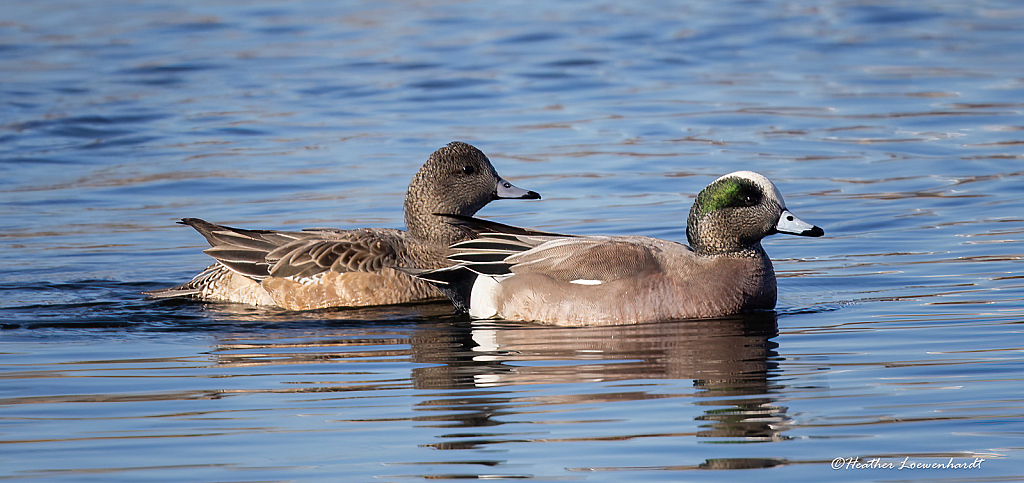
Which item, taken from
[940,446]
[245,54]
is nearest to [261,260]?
[940,446]

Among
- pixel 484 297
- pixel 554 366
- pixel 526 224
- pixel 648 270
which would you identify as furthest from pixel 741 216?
pixel 526 224

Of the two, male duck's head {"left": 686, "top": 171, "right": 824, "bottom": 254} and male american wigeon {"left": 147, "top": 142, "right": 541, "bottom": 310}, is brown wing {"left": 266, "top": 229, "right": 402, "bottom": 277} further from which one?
male duck's head {"left": 686, "top": 171, "right": 824, "bottom": 254}

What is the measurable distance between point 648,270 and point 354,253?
2025 millimetres

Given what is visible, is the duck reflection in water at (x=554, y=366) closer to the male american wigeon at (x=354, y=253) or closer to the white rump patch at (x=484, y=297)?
the white rump patch at (x=484, y=297)

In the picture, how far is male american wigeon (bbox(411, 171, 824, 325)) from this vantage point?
7289 mm

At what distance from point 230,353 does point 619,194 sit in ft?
18.2

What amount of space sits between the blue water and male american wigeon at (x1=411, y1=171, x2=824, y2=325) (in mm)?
167

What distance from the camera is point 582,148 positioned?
13930 millimetres

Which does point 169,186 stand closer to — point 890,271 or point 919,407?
point 890,271

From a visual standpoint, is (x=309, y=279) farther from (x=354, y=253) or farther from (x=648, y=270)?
(x=648, y=270)

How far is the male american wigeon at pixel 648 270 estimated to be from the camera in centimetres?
729

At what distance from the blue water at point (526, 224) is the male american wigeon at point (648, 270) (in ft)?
0.55

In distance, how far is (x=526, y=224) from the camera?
35.1 feet

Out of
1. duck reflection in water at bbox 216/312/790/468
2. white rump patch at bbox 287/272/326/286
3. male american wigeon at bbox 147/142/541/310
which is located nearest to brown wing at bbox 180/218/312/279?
male american wigeon at bbox 147/142/541/310
